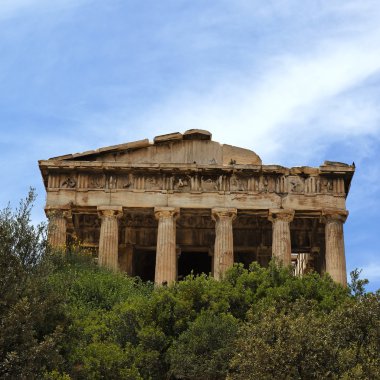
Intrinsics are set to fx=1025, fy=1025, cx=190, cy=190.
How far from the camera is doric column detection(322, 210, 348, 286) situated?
4312 centimetres

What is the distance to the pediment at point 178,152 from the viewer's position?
150 feet

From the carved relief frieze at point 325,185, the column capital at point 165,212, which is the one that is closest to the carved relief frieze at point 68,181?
the column capital at point 165,212

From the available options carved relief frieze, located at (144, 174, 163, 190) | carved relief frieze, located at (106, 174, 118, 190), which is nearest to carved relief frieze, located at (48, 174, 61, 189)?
carved relief frieze, located at (106, 174, 118, 190)

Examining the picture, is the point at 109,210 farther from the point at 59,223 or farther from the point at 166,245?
the point at 166,245

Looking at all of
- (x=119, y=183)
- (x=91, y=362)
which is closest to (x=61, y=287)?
(x=91, y=362)

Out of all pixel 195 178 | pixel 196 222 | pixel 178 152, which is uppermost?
pixel 178 152

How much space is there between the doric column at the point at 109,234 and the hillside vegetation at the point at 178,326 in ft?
15.1

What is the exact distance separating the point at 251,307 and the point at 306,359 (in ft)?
32.2

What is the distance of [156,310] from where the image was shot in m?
32.9

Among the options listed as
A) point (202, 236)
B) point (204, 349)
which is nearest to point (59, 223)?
point (202, 236)

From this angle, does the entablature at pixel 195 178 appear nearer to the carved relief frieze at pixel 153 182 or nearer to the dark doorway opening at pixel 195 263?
the carved relief frieze at pixel 153 182

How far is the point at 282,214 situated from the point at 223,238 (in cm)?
276

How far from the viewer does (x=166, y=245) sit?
4366 centimetres

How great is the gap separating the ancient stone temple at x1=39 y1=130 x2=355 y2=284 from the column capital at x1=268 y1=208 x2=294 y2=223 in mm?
43
